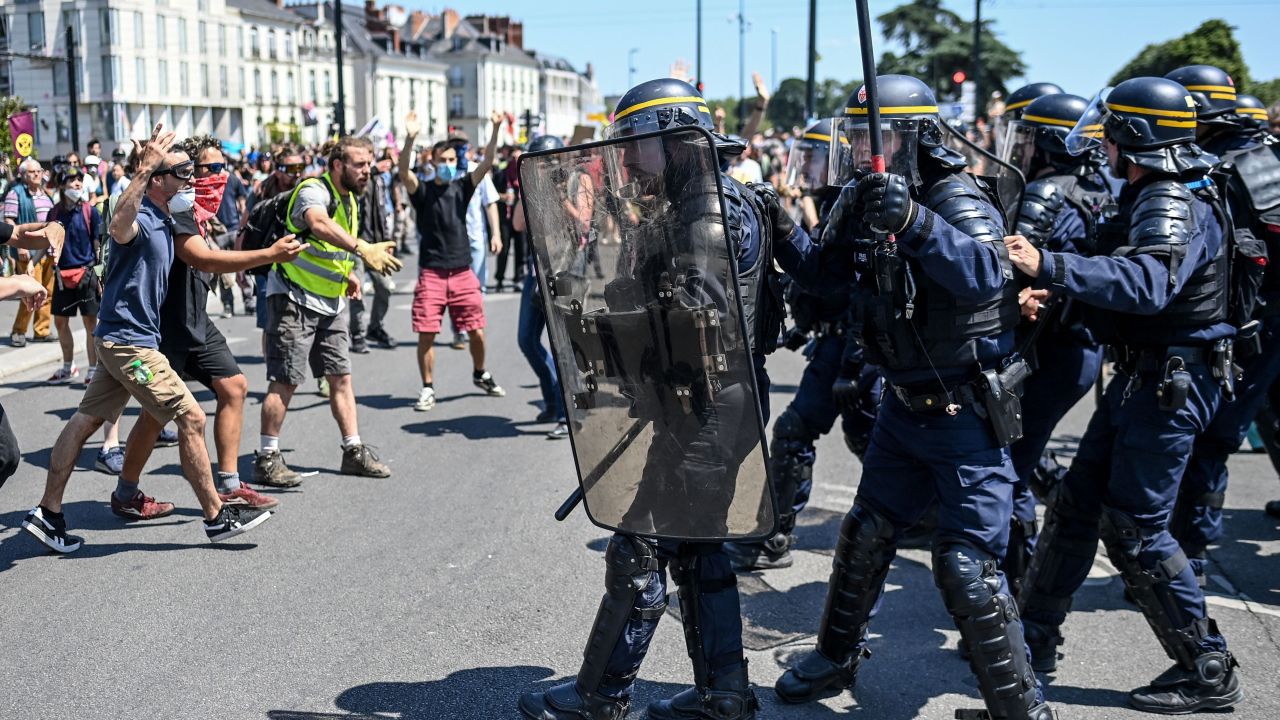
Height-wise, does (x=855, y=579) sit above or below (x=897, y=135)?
below

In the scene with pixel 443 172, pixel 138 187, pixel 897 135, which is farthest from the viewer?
pixel 443 172

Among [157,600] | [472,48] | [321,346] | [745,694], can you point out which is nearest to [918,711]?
[745,694]

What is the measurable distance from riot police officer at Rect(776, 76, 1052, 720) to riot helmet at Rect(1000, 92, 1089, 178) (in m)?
1.29

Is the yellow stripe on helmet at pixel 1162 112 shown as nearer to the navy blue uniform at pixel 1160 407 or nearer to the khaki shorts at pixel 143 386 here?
the navy blue uniform at pixel 1160 407

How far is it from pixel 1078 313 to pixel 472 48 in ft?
351

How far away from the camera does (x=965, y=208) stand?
340 centimetres

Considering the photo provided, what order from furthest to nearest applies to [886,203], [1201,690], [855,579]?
[1201,690] → [855,579] → [886,203]

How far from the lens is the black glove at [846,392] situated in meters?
5.02

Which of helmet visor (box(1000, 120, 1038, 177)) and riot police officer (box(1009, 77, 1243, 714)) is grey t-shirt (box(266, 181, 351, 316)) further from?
riot police officer (box(1009, 77, 1243, 714))

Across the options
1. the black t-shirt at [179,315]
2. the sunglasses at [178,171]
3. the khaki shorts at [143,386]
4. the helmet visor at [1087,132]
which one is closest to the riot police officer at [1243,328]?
the helmet visor at [1087,132]

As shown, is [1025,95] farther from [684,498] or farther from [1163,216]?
[684,498]

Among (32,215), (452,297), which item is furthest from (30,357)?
(452,297)

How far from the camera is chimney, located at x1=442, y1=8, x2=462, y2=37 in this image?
350 feet

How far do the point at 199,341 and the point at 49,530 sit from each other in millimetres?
1041
